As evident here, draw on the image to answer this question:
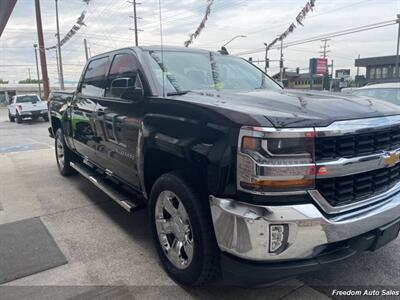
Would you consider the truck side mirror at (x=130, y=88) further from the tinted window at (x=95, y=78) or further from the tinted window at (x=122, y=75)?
the tinted window at (x=95, y=78)

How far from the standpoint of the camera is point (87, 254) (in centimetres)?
341

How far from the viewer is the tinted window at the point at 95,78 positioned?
4414 mm

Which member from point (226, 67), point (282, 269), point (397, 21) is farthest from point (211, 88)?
point (397, 21)

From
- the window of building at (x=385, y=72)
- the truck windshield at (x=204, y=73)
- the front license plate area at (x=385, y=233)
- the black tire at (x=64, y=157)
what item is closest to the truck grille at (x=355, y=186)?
the front license plate area at (x=385, y=233)

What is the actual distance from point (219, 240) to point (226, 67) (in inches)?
90.7

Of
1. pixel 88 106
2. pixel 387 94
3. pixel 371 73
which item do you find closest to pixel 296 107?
pixel 88 106

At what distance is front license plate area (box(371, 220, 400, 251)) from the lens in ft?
8.07

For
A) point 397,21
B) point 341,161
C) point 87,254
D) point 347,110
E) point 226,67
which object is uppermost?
point 397,21

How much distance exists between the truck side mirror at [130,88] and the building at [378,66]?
51.9 metres

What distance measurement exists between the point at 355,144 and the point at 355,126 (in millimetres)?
116

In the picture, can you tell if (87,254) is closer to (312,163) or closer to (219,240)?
(219,240)

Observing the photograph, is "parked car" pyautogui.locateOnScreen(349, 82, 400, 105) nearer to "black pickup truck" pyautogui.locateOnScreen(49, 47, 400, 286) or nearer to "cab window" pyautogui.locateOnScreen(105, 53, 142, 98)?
"black pickup truck" pyautogui.locateOnScreen(49, 47, 400, 286)

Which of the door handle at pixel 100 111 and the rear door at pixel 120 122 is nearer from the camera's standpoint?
the rear door at pixel 120 122

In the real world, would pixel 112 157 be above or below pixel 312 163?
below
